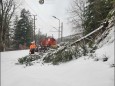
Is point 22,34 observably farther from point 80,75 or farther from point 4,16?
point 80,75

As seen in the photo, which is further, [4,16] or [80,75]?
[4,16]

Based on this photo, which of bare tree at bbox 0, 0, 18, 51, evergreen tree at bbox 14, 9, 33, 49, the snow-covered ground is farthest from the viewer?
evergreen tree at bbox 14, 9, 33, 49

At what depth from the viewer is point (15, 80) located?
Answer: 9.54m

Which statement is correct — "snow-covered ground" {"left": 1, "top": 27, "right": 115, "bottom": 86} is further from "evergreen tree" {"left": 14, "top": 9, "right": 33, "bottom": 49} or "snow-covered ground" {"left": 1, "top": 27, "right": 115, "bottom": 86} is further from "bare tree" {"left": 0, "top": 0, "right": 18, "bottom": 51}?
"evergreen tree" {"left": 14, "top": 9, "right": 33, "bottom": 49}

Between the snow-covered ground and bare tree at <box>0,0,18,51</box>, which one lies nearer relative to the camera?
the snow-covered ground

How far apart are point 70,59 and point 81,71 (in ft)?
7.58

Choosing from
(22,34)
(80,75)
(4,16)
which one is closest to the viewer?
(80,75)

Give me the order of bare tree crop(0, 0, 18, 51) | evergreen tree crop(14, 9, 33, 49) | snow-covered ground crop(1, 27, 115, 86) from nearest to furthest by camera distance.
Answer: snow-covered ground crop(1, 27, 115, 86)
bare tree crop(0, 0, 18, 51)
evergreen tree crop(14, 9, 33, 49)

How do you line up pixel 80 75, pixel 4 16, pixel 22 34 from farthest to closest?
1. pixel 22 34
2. pixel 4 16
3. pixel 80 75

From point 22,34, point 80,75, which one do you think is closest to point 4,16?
point 22,34

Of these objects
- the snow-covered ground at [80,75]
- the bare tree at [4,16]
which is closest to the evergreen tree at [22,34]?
the bare tree at [4,16]

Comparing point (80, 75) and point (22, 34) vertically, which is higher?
point (22, 34)

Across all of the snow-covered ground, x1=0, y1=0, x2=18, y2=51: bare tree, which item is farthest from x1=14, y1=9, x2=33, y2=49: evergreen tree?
the snow-covered ground

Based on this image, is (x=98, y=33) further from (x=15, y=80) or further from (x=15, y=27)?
(x=15, y=27)
